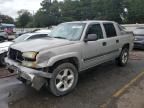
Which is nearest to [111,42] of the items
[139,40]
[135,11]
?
[139,40]

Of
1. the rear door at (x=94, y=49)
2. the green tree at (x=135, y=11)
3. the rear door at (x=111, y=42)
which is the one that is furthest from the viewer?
the green tree at (x=135, y=11)

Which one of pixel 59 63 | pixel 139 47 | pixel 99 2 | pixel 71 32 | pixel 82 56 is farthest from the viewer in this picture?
pixel 99 2

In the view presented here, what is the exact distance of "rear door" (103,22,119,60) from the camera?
5996 mm

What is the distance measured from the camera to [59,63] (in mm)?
4473

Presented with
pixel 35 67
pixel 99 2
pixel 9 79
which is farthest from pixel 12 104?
pixel 99 2

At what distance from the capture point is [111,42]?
20.2 feet

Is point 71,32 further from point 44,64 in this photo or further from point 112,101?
point 112,101

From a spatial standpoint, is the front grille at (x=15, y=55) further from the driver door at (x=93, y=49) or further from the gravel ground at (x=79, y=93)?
the driver door at (x=93, y=49)

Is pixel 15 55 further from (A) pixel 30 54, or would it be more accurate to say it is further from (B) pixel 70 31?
(B) pixel 70 31

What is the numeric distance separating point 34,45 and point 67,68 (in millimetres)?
971

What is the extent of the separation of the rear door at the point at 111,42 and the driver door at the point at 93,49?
26 centimetres

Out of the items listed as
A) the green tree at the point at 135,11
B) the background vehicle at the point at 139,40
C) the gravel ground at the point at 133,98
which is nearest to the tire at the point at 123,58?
the gravel ground at the point at 133,98

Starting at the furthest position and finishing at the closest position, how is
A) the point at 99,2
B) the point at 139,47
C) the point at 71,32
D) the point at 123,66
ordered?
1. the point at 99,2
2. the point at 139,47
3. the point at 123,66
4. the point at 71,32

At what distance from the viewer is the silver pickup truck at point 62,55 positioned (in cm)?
415
